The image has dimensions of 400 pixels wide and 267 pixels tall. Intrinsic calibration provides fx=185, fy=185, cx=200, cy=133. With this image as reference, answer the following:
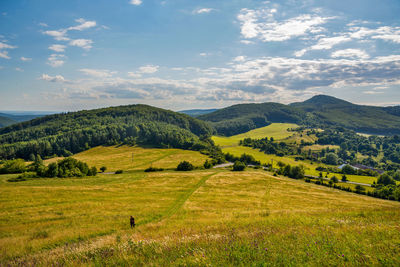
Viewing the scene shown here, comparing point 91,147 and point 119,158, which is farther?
point 91,147

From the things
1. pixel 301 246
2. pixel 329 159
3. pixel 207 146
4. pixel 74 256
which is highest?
pixel 301 246

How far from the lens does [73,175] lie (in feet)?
205

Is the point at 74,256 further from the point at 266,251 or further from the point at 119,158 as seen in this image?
the point at 119,158

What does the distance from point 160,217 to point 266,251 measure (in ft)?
69.2

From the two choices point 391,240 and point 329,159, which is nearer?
point 391,240

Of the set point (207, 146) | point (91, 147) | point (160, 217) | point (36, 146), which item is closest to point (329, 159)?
point (207, 146)

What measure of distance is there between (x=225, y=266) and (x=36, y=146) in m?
204

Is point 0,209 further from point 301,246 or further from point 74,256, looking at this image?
point 301,246

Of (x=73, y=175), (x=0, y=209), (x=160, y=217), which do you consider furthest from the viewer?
(x=73, y=175)

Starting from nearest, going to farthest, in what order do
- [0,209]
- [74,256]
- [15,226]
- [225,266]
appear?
[225,266], [74,256], [15,226], [0,209]

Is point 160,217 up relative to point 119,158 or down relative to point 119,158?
up

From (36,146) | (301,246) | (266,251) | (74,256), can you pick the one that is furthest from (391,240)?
(36,146)

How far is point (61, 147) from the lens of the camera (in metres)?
169

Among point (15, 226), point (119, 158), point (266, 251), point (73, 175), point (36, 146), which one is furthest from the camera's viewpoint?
point (36, 146)
